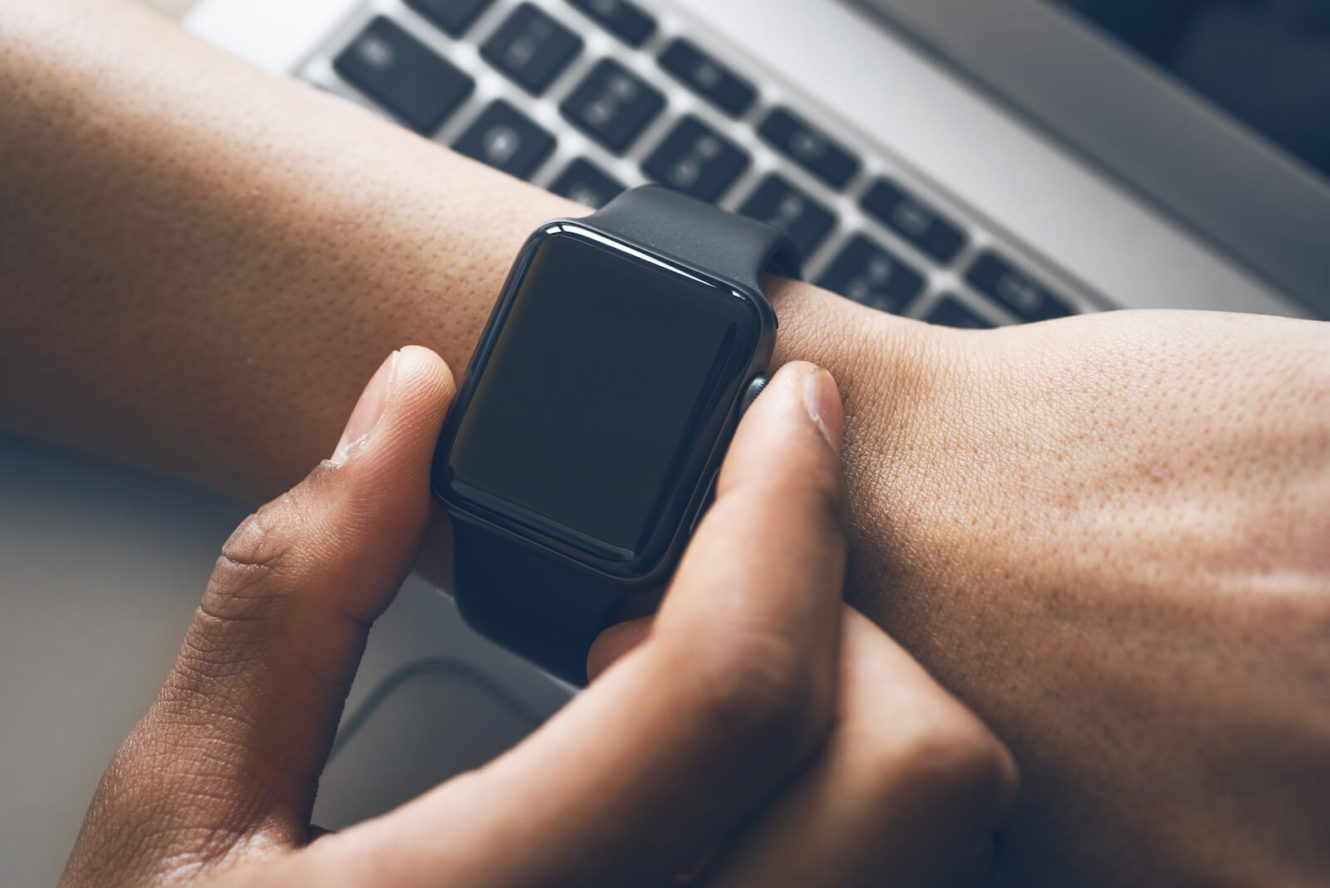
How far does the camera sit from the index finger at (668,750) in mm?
405

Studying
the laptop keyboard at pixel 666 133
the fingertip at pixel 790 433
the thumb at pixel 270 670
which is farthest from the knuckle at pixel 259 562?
the laptop keyboard at pixel 666 133

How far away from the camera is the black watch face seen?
21.3 inches

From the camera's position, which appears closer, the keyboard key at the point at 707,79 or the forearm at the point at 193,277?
the forearm at the point at 193,277

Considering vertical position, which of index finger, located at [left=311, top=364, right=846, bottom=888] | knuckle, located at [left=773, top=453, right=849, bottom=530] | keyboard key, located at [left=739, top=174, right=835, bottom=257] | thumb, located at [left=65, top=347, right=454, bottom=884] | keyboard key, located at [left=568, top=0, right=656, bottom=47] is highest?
keyboard key, located at [left=568, top=0, right=656, bottom=47]

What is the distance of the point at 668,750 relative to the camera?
406 millimetres

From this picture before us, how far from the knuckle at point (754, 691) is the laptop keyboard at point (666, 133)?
0.45 meters

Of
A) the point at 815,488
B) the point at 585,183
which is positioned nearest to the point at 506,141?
the point at 585,183

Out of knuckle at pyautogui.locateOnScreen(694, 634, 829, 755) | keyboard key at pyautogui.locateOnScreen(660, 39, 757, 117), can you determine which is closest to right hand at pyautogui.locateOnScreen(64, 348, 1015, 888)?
knuckle at pyautogui.locateOnScreen(694, 634, 829, 755)

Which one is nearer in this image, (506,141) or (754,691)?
(754,691)

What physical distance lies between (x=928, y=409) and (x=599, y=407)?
0.29 meters

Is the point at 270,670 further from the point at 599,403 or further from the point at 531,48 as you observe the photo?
the point at 531,48

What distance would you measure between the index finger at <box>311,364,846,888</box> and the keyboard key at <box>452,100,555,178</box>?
1.46 ft

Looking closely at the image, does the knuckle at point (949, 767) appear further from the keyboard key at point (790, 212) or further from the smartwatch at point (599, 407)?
the keyboard key at point (790, 212)

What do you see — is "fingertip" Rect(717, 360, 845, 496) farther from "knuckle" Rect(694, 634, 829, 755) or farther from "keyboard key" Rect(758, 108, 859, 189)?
"keyboard key" Rect(758, 108, 859, 189)
